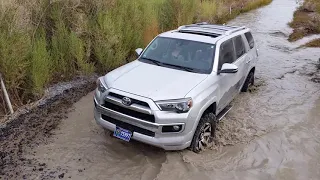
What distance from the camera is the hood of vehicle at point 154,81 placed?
453 centimetres

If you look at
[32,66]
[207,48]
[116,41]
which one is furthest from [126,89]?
[116,41]

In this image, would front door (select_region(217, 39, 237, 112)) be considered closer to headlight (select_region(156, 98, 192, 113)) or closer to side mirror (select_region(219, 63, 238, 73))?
side mirror (select_region(219, 63, 238, 73))

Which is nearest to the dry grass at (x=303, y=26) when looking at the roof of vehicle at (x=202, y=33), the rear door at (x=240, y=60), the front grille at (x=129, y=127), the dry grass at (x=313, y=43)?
the dry grass at (x=313, y=43)

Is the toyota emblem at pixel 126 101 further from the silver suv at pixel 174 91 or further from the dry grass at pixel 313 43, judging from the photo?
the dry grass at pixel 313 43

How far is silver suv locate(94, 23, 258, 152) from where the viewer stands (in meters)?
4.42

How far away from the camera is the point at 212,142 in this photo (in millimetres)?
5492

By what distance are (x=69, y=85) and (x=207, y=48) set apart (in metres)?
4.00

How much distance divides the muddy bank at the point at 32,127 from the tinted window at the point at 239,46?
12.5 ft

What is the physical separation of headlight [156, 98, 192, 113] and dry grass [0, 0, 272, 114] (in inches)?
135

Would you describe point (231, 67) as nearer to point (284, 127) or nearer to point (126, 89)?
point (126, 89)

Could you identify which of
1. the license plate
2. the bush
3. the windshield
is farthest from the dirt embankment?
the license plate

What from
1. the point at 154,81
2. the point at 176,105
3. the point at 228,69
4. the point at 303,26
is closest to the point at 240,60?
the point at 228,69

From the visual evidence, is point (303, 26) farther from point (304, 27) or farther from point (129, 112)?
point (129, 112)

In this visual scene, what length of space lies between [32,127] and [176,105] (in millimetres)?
3058
